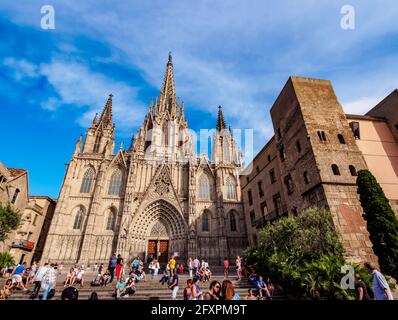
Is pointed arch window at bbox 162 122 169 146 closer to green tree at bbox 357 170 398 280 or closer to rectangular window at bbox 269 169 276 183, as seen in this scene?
rectangular window at bbox 269 169 276 183

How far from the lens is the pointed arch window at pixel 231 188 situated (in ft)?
91.1

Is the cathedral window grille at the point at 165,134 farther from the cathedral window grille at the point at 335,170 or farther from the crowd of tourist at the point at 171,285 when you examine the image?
the cathedral window grille at the point at 335,170

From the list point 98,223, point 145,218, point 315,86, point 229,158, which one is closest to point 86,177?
point 98,223

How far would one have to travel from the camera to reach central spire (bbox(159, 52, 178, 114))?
127 ft

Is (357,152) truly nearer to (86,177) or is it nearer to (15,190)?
(86,177)

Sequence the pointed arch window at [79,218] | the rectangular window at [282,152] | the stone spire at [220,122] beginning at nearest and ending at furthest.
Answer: the rectangular window at [282,152] < the pointed arch window at [79,218] < the stone spire at [220,122]

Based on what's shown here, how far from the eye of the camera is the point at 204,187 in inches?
1113

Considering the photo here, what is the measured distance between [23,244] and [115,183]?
1101 centimetres

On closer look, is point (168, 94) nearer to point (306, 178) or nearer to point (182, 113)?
point (182, 113)

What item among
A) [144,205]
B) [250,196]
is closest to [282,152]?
[250,196]

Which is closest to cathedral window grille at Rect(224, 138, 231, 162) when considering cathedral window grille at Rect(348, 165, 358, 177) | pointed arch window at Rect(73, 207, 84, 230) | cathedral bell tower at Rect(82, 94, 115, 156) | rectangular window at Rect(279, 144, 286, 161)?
rectangular window at Rect(279, 144, 286, 161)

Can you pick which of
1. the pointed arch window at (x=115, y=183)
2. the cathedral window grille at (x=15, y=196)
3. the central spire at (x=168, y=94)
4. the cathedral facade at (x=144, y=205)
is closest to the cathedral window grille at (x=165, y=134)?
the cathedral facade at (x=144, y=205)

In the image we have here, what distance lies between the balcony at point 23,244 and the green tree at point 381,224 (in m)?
30.0
